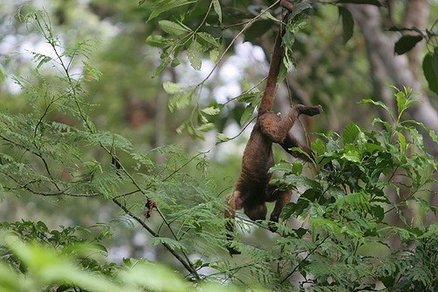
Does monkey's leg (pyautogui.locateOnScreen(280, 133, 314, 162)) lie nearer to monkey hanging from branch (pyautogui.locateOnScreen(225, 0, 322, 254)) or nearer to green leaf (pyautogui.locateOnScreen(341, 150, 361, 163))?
monkey hanging from branch (pyautogui.locateOnScreen(225, 0, 322, 254))

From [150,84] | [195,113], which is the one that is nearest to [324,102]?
[195,113]

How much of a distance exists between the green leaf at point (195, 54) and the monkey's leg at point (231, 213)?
0.38 meters

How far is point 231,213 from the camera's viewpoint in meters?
1.74

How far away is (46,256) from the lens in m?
0.57

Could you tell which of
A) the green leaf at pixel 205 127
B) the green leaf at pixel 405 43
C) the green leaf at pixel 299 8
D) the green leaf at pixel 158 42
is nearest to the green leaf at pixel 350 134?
the green leaf at pixel 299 8

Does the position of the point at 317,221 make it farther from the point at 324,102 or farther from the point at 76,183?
→ the point at 324,102

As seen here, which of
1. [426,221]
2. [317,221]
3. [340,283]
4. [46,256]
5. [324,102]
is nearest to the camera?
[46,256]

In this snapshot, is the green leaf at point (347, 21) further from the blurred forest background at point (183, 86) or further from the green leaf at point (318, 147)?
the green leaf at point (318, 147)

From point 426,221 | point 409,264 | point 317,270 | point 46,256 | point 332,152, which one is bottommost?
point 426,221

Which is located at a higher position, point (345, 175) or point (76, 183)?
point (76, 183)

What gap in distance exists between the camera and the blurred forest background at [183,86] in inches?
67.5

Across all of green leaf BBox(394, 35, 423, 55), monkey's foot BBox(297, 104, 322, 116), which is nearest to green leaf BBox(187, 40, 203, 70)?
monkey's foot BBox(297, 104, 322, 116)

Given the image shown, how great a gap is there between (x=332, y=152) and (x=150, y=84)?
6.24 metres

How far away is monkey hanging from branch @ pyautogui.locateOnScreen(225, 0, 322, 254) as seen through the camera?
1.76 metres
